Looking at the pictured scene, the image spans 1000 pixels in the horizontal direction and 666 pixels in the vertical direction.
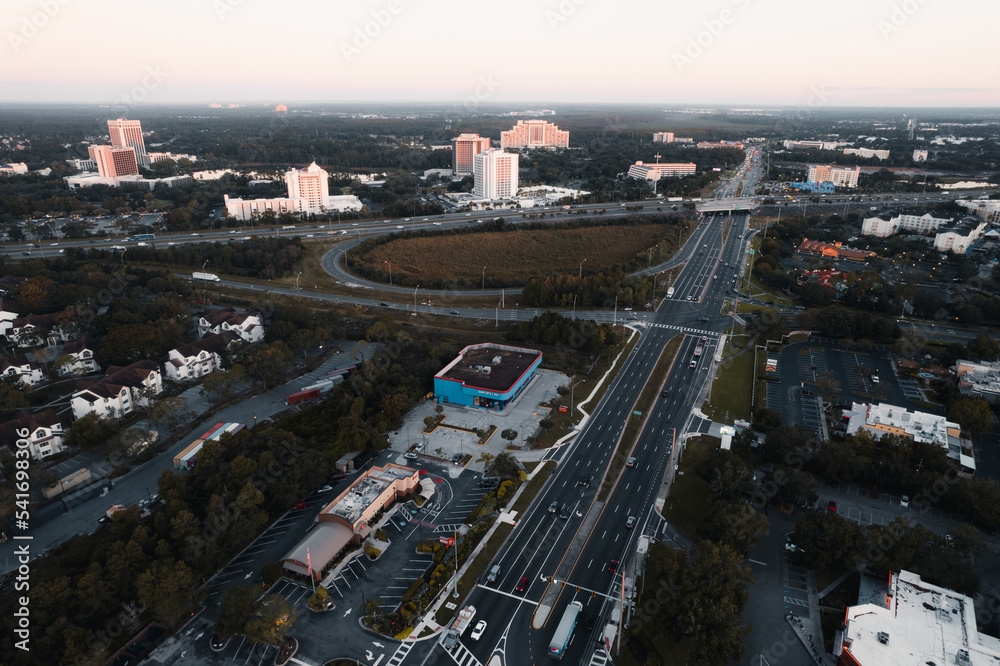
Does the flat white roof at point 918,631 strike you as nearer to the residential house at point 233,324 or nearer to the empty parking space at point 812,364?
the empty parking space at point 812,364

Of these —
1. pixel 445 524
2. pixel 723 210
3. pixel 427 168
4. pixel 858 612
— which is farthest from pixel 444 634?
pixel 427 168

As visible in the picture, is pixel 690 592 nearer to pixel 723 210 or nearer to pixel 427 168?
pixel 723 210

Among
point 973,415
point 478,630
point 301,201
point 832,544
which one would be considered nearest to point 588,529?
point 478,630

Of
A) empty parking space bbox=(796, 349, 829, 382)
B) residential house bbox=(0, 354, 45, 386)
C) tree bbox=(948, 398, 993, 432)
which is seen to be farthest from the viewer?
empty parking space bbox=(796, 349, 829, 382)

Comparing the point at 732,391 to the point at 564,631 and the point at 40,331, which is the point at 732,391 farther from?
the point at 40,331

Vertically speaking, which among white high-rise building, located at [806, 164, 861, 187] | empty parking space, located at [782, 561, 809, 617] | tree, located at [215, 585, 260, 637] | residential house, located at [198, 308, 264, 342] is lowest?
empty parking space, located at [782, 561, 809, 617]

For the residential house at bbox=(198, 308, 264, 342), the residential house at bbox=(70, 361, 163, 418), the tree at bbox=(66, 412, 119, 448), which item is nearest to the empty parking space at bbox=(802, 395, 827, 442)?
the tree at bbox=(66, 412, 119, 448)

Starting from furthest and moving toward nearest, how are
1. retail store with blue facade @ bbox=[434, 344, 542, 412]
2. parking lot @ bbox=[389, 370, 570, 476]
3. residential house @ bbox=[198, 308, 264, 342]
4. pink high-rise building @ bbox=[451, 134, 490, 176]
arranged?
pink high-rise building @ bbox=[451, 134, 490, 176] → residential house @ bbox=[198, 308, 264, 342] → retail store with blue facade @ bbox=[434, 344, 542, 412] → parking lot @ bbox=[389, 370, 570, 476]

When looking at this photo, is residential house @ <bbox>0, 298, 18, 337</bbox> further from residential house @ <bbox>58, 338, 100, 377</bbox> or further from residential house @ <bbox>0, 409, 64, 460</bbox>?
residential house @ <bbox>0, 409, 64, 460</bbox>
